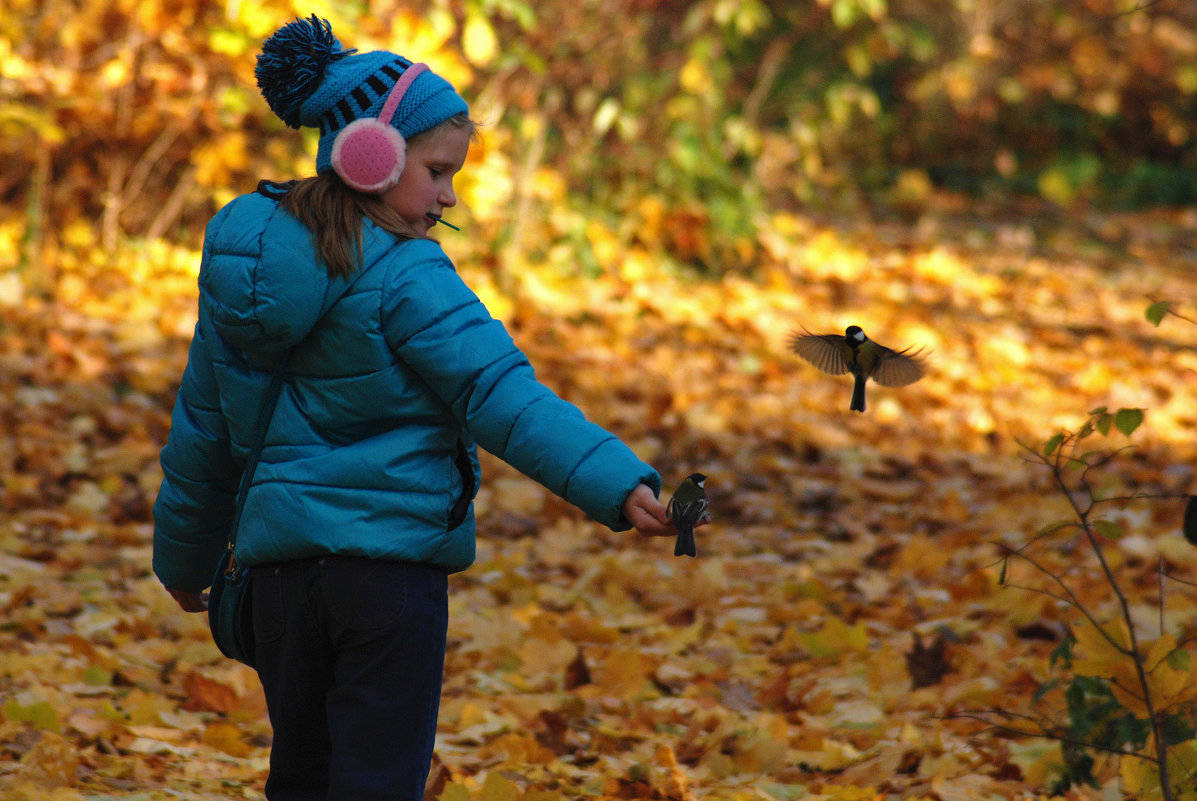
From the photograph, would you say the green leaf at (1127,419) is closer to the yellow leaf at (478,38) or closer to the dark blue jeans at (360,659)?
the dark blue jeans at (360,659)

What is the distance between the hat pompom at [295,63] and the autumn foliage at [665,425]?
1199mm

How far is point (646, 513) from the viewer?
1645 mm

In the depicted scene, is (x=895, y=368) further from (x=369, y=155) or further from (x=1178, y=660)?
(x=369, y=155)

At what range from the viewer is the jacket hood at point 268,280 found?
5.64 ft

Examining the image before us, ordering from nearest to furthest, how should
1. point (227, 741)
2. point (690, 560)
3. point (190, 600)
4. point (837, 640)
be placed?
point (190, 600)
point (227, 741)
point (837, 640)
point (690, 560)

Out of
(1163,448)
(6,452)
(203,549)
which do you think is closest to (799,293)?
(1163,448)

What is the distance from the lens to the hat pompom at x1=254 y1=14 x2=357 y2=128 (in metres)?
1.83

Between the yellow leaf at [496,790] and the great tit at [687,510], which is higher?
Result: the great tit at [687,510]

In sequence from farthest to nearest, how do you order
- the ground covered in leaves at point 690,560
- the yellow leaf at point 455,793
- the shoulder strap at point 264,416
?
1. the ground covered in leaves at point 690,560
2. the yellow leaf at point 455,793
3. the shoulder strap at point 264,416

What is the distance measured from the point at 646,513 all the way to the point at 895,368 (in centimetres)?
50

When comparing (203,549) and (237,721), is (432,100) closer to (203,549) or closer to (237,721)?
(203,549)

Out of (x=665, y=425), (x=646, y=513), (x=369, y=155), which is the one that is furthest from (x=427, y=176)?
(x=665, y=425)

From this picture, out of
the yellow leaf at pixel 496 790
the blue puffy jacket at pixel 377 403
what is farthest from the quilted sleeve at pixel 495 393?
the yellow leaf at pixel 496 790

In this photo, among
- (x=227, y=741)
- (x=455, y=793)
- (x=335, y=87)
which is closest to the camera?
(x=335, y=87)
